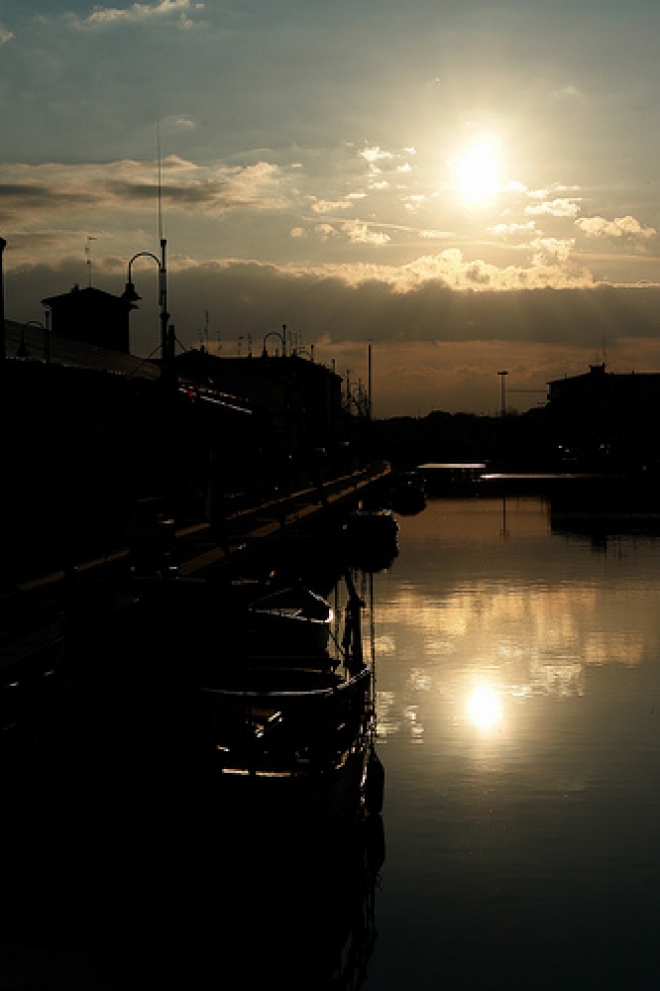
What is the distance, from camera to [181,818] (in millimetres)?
16750

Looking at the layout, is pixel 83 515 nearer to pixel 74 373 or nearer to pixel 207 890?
pixel 74 373

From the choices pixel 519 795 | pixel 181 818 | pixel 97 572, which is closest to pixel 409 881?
pixel 181 818

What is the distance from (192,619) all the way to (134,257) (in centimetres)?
3639

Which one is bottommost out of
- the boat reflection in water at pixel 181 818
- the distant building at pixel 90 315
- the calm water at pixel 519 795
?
the calm water at pixel 519 795

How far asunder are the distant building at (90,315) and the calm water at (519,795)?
50.8 m

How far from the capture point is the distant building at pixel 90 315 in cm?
9544

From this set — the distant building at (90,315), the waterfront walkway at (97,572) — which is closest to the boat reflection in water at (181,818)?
the waterfront walkway at (97,572)

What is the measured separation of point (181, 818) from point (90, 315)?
82.0m

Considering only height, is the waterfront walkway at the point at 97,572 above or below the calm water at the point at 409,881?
Answer: above

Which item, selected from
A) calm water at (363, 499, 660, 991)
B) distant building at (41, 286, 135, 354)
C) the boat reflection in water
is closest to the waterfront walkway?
the boat reflection in water

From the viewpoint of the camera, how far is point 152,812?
55.1 ft

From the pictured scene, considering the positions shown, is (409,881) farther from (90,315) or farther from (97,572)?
(90,315)

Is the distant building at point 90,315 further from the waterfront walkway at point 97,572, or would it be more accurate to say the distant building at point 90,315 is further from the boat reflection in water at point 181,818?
the boat reflection in water at point 181,818

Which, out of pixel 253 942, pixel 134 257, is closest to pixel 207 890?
pixel 253 942
